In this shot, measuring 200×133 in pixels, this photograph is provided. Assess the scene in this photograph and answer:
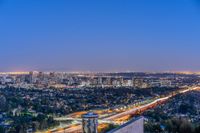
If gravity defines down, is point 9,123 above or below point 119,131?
below

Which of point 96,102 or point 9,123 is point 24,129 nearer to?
point 9,123

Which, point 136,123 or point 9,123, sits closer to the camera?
point 136,123

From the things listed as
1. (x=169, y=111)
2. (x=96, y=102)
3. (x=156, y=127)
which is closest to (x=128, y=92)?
(x=96, y=102)

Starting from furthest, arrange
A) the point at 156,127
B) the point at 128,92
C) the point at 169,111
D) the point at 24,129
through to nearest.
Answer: the point at 128,92 < the point at 169,111 < the point at 24,129 < the point at 156,127

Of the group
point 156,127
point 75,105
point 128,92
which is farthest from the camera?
point 128,92

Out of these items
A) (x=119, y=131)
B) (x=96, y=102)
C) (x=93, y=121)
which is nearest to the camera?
(x=119, y=131)

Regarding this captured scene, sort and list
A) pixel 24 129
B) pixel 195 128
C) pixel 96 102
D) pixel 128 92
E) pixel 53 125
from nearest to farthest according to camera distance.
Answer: pixel 195 128
pixel 24 129
pixel 53 125
pixel 96 102
pixel 128 92

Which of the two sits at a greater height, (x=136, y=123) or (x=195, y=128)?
(x=136, y=123)

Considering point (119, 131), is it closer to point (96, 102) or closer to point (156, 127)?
point (156, 127)

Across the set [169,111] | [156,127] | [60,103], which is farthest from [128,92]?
[156,127]
